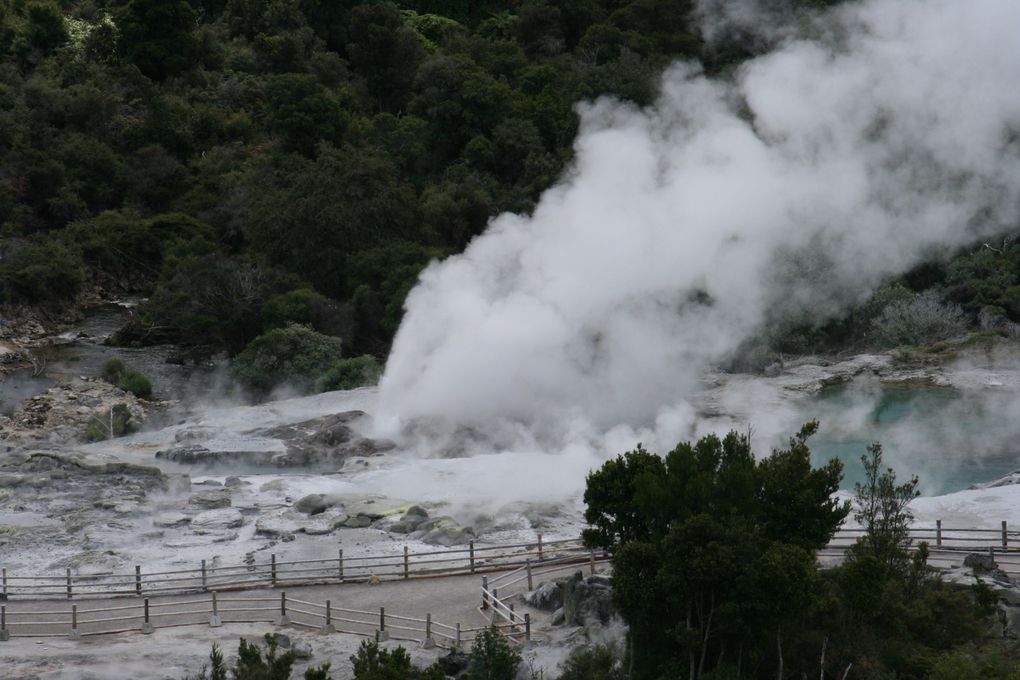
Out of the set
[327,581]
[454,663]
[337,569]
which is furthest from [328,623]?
[337,569]

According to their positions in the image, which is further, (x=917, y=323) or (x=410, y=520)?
(x=917, y=323)

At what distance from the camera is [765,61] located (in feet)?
164

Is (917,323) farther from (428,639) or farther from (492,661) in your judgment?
(492,661)

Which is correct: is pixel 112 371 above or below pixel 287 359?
below

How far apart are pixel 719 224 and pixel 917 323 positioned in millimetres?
8070

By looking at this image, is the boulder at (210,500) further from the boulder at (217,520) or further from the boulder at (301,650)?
the boulder at (301,650)

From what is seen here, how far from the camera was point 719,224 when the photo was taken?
4056 centimetres

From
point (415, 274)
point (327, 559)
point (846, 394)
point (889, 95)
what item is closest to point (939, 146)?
point (889, 95)

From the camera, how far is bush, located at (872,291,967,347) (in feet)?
147

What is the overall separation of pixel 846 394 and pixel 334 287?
1730cm

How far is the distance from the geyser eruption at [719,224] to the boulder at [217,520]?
638 centimetres

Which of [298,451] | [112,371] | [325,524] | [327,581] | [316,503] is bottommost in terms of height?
[327,581]

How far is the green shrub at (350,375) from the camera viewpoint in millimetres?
41594

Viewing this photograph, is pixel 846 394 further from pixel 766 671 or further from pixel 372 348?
pixel 766 671
